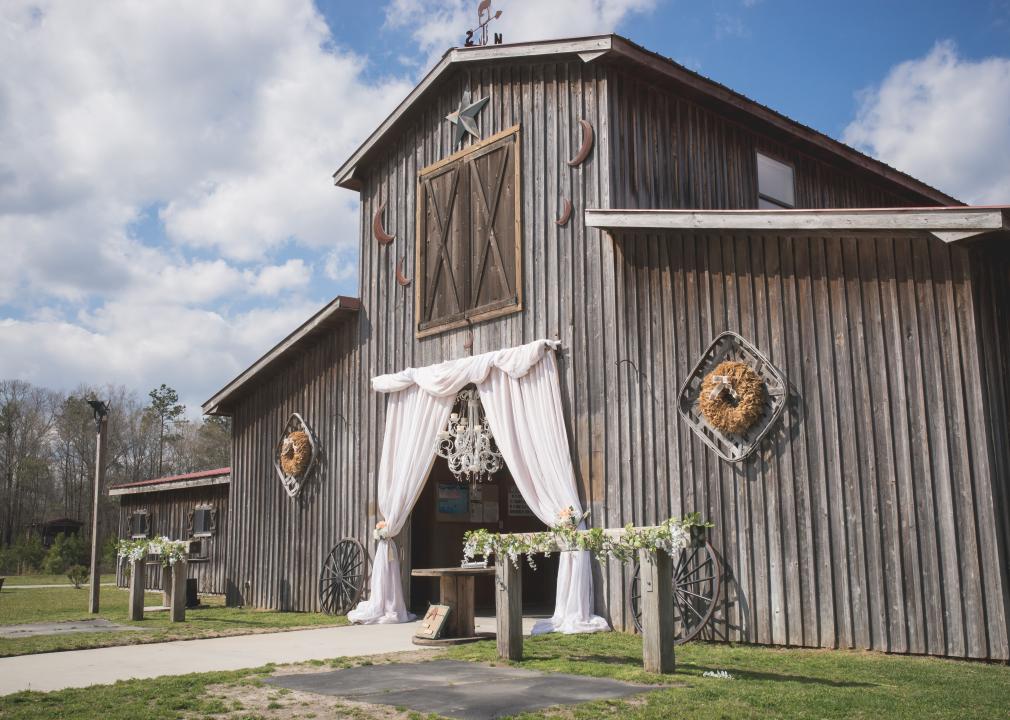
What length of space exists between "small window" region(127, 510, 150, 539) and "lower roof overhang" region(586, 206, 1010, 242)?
666 inches

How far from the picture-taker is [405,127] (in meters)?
15.0

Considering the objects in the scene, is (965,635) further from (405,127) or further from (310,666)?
(405,127)

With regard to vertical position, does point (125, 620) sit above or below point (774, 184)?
below

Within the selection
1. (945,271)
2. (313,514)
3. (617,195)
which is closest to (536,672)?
(945,271)

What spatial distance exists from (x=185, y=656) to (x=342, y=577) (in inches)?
208

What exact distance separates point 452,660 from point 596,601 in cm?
270

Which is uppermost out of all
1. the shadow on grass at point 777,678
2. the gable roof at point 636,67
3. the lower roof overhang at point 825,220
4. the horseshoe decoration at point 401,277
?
the gable roof at point 636,67

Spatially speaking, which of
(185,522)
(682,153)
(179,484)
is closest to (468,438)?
(682,153)

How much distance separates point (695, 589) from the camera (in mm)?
10008

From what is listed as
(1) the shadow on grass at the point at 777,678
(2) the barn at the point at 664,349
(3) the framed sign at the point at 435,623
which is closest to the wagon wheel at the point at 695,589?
(2) the barn at the point at 664,349

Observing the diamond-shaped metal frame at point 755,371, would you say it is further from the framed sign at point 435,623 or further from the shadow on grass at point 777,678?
the framed sign at point 435,623

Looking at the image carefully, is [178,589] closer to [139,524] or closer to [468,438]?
[468,438]

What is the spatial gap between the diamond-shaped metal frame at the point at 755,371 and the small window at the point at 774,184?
4.29 meters

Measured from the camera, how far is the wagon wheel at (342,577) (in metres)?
14.4
